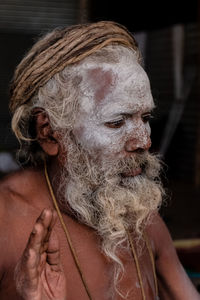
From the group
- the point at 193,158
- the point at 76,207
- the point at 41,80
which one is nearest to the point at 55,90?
the point at 41,80

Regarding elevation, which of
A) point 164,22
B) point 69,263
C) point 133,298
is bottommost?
point 133,298

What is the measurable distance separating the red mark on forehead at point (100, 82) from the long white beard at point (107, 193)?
259 mm

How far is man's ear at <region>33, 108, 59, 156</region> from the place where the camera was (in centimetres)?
277

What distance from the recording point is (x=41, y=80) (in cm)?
270

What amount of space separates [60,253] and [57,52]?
873 mm

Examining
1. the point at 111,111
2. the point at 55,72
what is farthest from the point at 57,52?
the point at 111,111

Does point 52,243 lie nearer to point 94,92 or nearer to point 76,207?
point 76,207

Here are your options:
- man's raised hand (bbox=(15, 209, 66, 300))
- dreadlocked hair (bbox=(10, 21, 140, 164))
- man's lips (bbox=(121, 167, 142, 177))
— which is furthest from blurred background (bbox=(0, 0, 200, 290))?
man's raised hand (bbox=(15, 209, 66, 300))

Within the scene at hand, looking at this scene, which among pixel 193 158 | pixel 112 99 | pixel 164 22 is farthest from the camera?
pixel 193 158

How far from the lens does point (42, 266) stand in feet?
7.25

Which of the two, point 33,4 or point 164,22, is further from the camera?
point 164,22

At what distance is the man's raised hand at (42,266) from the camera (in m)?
2.13

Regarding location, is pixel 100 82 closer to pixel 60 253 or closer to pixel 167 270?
pixel 60 253

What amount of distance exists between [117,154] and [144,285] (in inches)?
25.5
